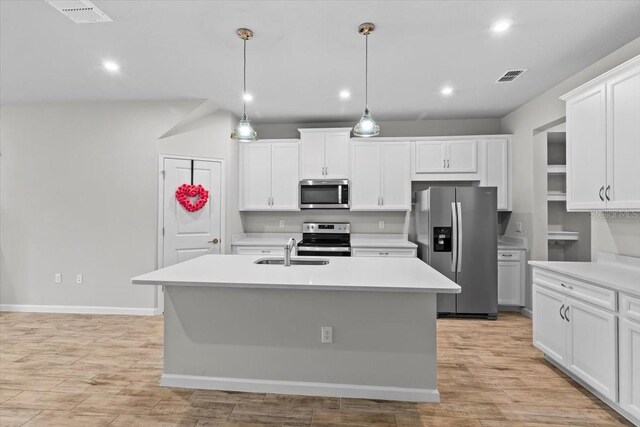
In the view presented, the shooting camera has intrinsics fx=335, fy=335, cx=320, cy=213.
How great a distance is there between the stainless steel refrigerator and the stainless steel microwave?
3.89ft

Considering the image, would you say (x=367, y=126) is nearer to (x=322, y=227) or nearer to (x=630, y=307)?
(x=630, y=307)

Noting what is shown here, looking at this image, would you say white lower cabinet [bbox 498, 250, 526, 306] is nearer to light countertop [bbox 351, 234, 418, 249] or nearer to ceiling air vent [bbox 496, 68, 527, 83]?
light countertop [bbox 351, 234, 418, 249]

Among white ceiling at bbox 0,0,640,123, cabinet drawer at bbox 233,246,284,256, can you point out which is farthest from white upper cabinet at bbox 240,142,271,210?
white ceiling at bbox 0,0,640,123

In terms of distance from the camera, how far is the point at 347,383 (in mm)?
2428

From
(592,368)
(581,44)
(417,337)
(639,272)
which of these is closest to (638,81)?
(581,44)

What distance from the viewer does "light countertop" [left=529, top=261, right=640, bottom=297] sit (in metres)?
2.11

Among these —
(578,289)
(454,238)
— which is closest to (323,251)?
(454,238)

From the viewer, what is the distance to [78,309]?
14.3 feet

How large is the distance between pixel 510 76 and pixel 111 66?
4.03 metres

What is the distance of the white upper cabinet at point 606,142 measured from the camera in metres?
2.32

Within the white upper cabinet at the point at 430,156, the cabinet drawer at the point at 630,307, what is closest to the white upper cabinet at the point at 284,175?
the white upper cabinet at the point at 430,156

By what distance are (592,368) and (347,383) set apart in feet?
5.62

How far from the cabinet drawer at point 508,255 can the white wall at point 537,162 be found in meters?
0.16

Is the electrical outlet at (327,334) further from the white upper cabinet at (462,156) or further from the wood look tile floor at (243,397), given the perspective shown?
the white upper cabinet at (462,156)
